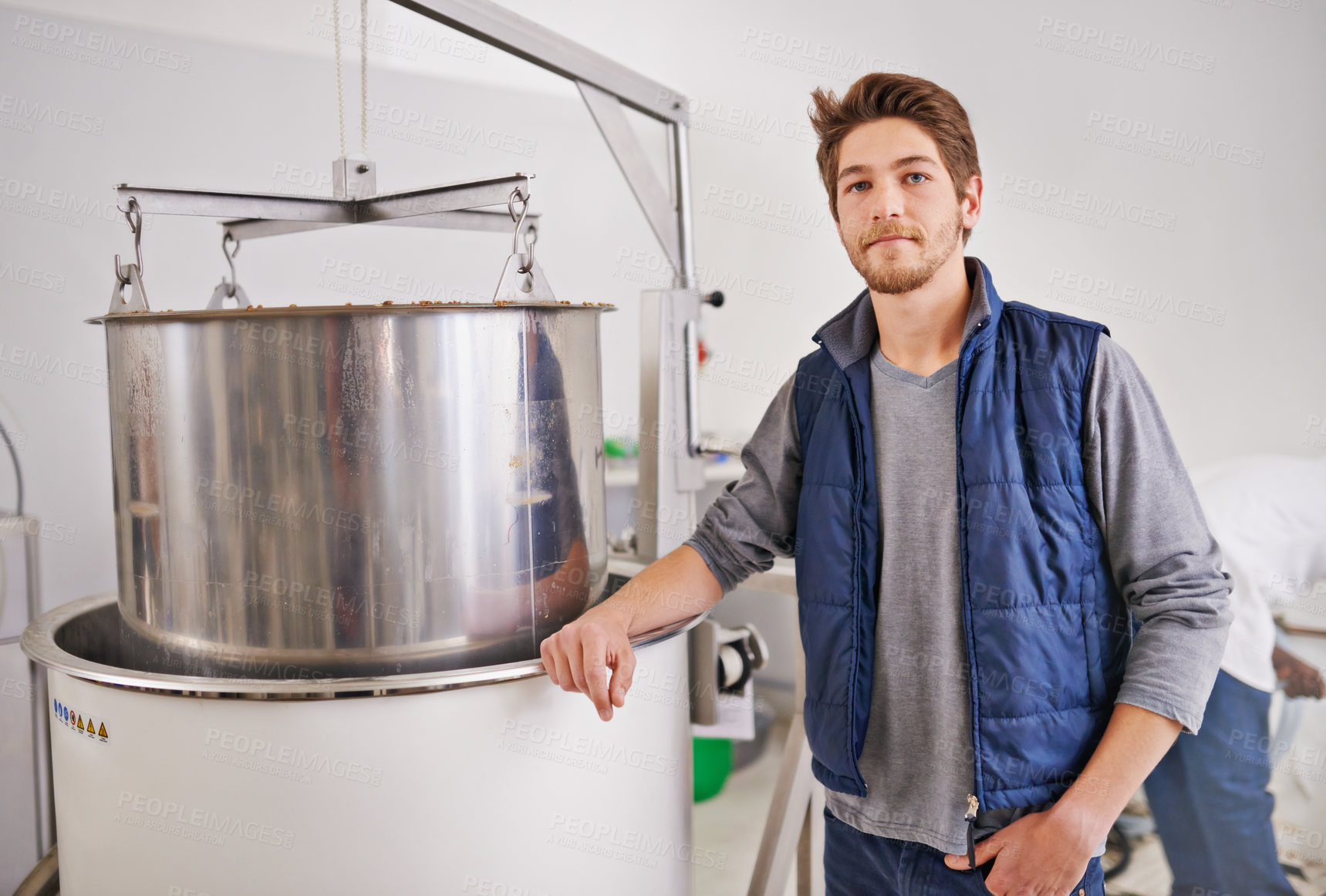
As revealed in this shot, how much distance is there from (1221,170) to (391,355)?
1.81 m

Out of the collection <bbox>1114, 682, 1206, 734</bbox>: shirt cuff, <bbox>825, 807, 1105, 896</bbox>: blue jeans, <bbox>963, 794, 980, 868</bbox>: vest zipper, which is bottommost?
<bbox>825, 807, 1105, 896</bbox>: blue jeans

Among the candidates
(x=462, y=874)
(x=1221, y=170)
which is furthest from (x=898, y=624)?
(x=1221, y=170)

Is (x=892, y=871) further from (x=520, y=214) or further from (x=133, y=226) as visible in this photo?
(x=133, y=226)

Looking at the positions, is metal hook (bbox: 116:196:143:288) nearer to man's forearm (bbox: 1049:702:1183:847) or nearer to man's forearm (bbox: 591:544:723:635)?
man's forearm (bbox: 591:544:723:635)

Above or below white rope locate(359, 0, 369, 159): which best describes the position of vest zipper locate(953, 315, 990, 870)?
below

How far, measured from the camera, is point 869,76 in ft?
4.18

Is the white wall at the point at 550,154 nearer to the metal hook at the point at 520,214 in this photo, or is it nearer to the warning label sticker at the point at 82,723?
the warning label sticker at the point at 82,723

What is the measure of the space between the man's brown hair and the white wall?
3.52 feet

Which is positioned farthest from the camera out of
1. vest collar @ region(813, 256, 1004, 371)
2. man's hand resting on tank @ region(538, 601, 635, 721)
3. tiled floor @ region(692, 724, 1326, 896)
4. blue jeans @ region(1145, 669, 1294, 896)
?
tiled floor @ region(692, 724, 1326, 896)

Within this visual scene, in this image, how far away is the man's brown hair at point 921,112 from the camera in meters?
1.23

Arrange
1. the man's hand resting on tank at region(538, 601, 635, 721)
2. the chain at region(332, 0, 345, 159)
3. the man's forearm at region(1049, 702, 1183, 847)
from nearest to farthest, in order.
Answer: the man's forearm at region(1049, 702, 1183, 847)
the man's hand resting on tank at region(538, 601, 635, 721)
the chain at region(332, 0, 345, 159)

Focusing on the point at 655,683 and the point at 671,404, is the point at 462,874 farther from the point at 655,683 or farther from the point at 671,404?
the point at 671,404

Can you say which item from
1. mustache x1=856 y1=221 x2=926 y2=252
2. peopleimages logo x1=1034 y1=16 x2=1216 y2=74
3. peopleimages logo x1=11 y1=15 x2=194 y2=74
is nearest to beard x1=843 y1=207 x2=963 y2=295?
mustache x1=856 y1=221 x2=926 y2=252

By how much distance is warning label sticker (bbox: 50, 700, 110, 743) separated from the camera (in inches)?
46.8
